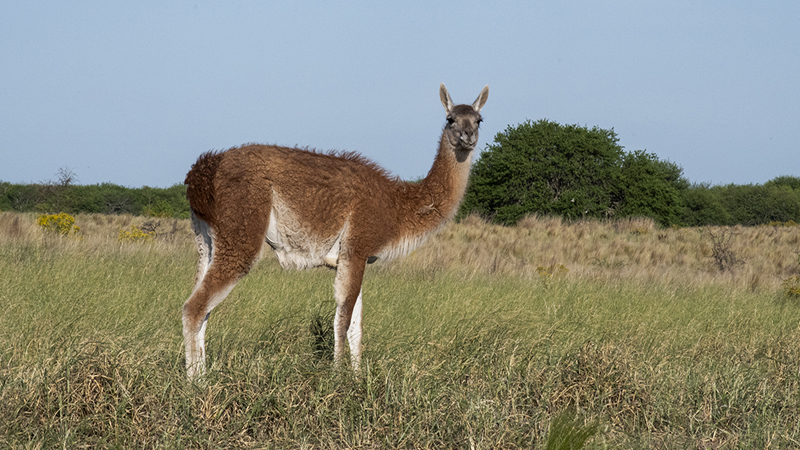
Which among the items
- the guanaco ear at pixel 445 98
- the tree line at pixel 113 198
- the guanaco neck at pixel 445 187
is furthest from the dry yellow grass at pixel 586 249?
the tree line at pixel 113 198

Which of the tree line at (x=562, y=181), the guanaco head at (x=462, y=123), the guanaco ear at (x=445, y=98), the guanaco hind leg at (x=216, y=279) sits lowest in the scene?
the guanaco hind leg at (x=216, y=279)

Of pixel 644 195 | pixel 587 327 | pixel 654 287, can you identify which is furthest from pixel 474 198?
pixel 587 327

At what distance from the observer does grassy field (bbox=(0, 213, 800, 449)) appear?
4.13 meters

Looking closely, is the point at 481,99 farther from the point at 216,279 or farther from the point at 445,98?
the point at 216,279

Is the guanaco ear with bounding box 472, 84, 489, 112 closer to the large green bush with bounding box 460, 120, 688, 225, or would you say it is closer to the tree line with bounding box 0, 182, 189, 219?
the large green bush with bounding box 460, 120, 688, 225

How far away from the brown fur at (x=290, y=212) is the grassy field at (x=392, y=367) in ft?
1.84

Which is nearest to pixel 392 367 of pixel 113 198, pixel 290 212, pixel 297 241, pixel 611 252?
pixel 297 241

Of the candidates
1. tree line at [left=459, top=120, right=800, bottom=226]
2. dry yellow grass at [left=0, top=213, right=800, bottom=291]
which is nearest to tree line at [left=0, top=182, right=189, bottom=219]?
dry yellow grass at [left=0, top=213, right=800, bottom=291]

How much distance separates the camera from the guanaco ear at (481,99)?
256 inches

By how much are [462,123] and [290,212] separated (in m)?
1.88

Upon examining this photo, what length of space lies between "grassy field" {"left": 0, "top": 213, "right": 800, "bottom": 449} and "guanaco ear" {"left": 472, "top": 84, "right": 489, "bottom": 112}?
7.37 feet

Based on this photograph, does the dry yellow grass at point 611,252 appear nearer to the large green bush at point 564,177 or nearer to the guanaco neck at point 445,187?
the large green bush at point 564,177

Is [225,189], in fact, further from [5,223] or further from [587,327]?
[5,223]

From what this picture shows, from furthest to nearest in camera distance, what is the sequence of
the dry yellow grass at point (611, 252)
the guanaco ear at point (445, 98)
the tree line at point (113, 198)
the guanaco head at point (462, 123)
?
1. the tree line at point (113, 198)
2. the dry yellow grass at point (611, 252)
3. the guanaco ear at point (445, 98)
4. the guanaco head at point (462, 123)
